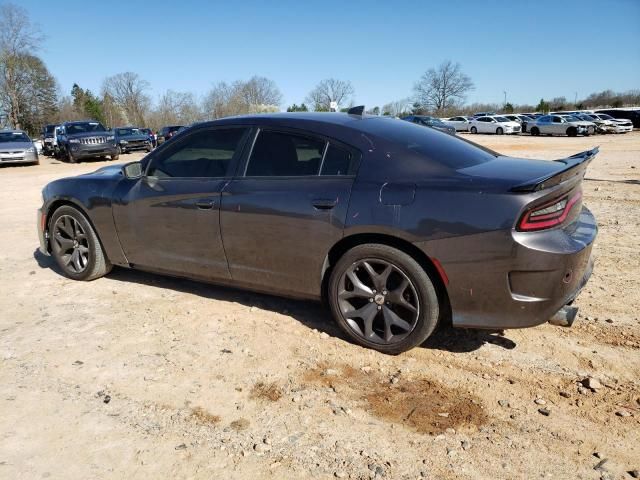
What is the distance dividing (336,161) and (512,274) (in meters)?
1.39

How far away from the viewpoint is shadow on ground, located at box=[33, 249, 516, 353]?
361 cm

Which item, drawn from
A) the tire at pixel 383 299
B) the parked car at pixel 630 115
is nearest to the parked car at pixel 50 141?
the tire at pixel 383 299

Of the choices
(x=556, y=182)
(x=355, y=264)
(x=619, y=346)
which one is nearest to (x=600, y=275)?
(x=619, y=346)

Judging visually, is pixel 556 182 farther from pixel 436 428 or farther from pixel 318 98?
pixel 318 98

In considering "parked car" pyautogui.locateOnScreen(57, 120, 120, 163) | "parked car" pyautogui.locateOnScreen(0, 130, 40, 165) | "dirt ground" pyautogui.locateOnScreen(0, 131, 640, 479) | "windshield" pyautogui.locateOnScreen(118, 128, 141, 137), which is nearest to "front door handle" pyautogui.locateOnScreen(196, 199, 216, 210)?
"dirt ground" pyautogui.locateOnScreen(0, 131, 640, 479)

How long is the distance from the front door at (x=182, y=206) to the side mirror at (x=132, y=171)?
0.20 ft

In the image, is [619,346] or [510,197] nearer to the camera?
[510,197]

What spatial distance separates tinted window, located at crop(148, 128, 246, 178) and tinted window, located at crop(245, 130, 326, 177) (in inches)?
9.2

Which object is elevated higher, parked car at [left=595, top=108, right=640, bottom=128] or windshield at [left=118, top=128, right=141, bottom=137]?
windshield at [left=118, top=128, right=141, bottom=137]

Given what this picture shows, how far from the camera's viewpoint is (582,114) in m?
38.6

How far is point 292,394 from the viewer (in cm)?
302

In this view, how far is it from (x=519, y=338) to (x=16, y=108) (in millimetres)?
64789

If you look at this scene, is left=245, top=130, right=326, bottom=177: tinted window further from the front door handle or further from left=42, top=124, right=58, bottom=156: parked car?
left=42, top=124, right=58, bottom=156: parked car

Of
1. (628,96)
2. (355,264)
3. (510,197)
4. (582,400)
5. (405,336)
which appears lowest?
(582,400)
